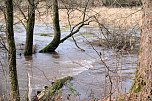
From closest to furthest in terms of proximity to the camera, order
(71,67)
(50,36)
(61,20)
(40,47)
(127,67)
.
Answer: (127,67), (71,67), (40,47), (50,36), (61,20)

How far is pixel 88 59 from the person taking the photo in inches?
744

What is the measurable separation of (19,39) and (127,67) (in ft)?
38.5

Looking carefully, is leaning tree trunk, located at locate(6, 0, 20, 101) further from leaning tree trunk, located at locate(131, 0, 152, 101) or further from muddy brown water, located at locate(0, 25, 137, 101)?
leaning tree trunk, located at locate(131, 0, 152, 101)

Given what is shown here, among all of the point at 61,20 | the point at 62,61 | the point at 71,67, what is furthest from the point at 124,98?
the point at 61,20

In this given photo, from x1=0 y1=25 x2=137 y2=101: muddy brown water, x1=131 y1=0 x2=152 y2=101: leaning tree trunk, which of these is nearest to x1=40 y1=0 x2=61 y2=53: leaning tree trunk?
x1=0 y1=25 x2=137 y2=101: muddy brown water

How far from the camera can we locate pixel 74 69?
16.2m

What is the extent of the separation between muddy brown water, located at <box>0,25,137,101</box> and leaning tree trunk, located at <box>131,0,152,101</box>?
464mm

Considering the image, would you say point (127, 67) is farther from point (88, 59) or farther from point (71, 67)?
point (88, 59)

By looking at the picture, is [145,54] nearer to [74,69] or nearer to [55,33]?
[74,69]

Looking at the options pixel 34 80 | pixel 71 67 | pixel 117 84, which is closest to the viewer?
pixel 117 84

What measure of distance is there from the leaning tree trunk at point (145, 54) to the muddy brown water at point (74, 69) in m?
0.46

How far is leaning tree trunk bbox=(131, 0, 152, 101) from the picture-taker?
676cm

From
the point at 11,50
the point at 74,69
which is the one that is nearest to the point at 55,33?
the point at 74,69

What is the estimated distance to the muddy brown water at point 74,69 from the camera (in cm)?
1119
